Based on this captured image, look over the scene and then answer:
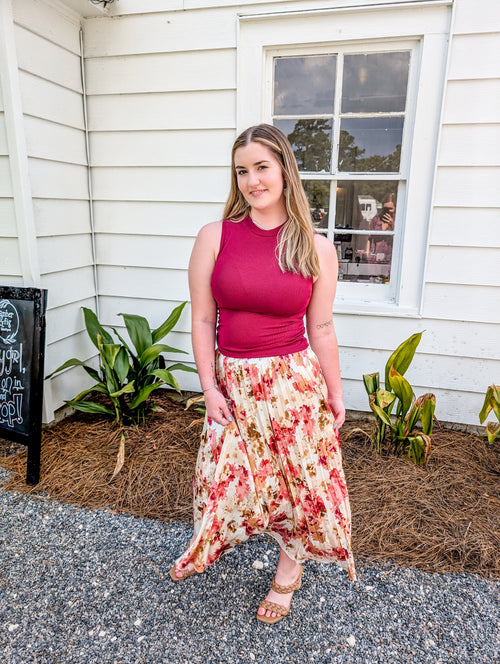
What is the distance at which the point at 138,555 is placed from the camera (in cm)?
199

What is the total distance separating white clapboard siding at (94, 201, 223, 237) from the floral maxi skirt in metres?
1.69

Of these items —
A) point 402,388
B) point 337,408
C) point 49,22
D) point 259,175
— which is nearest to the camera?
point 259,175

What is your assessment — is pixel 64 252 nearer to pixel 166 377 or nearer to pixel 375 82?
pixel 166 377

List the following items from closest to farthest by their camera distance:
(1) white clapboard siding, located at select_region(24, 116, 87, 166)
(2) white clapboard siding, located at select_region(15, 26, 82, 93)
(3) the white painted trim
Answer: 1. (3) the white painted trim
2. (2) white clapboard siding, located at select_region(15, 26, 82, 93)
3. (1) white clapboard siding, located at select_region(24, 116, 87, 166)

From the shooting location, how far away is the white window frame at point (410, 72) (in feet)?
8.22

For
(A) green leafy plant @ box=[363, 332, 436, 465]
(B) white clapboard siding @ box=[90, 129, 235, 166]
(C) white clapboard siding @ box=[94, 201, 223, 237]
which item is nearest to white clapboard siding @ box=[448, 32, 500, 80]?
(B) white clapboard siding @ box=[90, 129, 235, 166]

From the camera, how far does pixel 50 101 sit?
108 inches

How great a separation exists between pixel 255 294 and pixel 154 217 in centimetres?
192

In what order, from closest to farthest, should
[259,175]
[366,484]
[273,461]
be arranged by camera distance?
[259,175] → [273,461] → [366,484]

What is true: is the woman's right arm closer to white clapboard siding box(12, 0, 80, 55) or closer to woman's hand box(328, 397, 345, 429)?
woman's hand box(328, 397, 345, 429)

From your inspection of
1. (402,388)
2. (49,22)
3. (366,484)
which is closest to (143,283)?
(49,22)

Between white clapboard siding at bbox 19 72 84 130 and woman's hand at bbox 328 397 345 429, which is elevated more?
white clapboard siding at bbox 19 72 84 130

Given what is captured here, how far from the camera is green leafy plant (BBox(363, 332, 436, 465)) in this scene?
254 centimetres

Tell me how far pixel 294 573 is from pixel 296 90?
2.66 m
